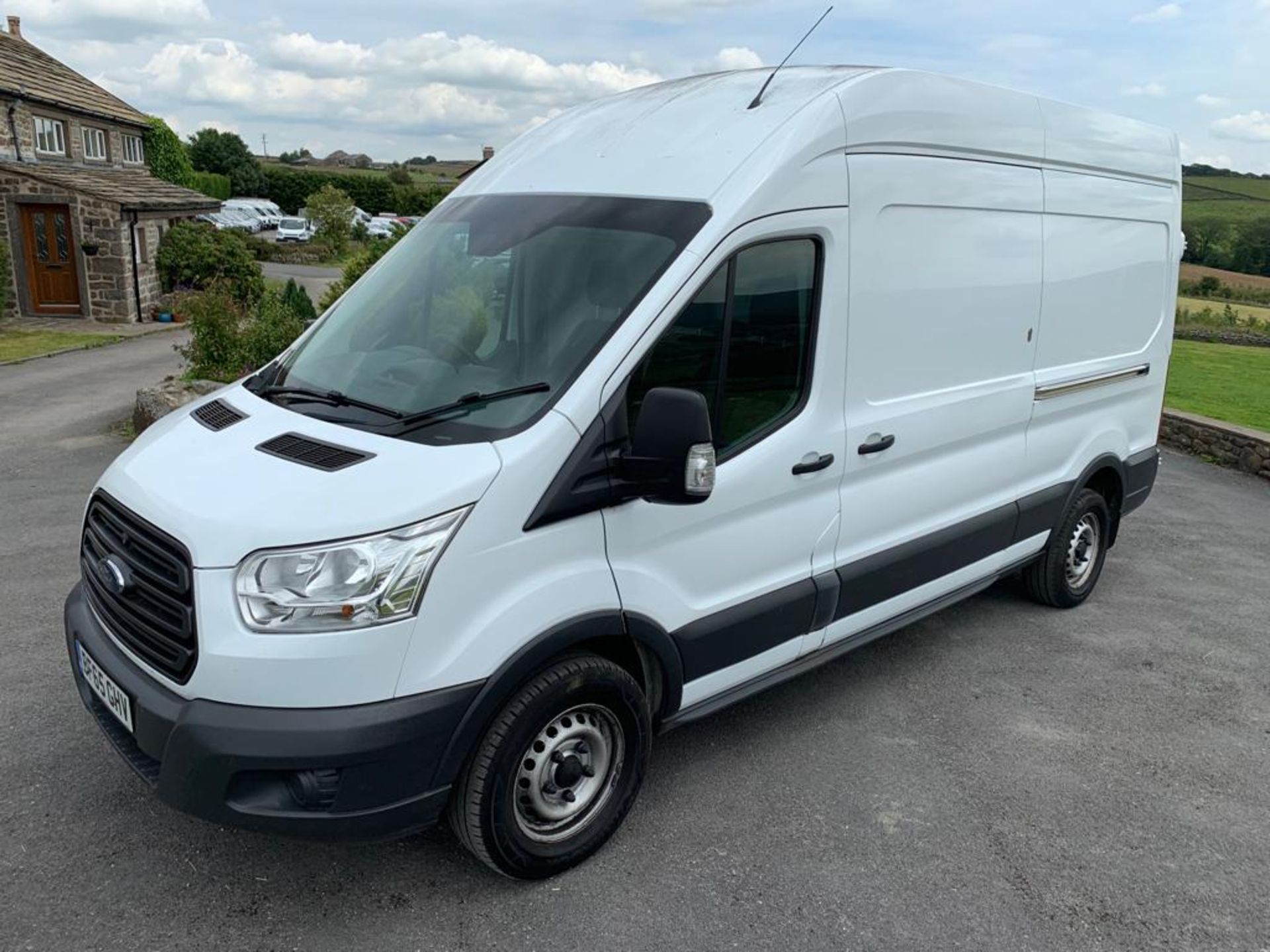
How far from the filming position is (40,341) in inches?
688

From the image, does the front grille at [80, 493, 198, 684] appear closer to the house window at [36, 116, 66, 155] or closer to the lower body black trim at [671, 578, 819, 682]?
the lower body black trim at [671, 578, 819, 682]

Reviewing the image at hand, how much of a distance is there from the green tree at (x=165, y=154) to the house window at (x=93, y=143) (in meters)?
7.02

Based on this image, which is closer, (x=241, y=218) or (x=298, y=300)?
(x=298, y=300)

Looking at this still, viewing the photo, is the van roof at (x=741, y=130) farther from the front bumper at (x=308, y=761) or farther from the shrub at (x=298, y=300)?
the shrub at (x=298, y=300)

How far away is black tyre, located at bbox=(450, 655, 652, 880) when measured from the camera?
10.2 feet

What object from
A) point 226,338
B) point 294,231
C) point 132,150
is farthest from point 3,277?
point 294,231

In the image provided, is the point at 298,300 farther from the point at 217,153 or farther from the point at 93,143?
the point at 217,153

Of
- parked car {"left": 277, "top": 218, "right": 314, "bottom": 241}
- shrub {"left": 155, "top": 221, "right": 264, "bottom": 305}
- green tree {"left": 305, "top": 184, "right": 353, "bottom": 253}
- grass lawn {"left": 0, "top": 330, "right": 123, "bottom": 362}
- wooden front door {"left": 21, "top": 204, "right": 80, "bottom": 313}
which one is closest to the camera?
grass lawn {"left": 0, "top": 330, "right": 123, "bottom": 362}

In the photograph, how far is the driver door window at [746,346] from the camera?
3.39 meters

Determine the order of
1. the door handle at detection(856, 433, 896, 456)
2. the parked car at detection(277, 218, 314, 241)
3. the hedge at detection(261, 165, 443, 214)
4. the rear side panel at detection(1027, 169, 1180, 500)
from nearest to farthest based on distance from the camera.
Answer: the door handle at detection(856, 433, 896, 456), the rear side panel at detection(1027, 169, 1180, 500), the parked car at detection(277, 218, 314, 241), the hedge at detection(261, 165, 443, 214)

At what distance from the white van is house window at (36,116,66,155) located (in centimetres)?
2346

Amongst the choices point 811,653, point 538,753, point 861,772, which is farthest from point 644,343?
point 861,772

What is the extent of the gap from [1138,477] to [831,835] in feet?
12.4

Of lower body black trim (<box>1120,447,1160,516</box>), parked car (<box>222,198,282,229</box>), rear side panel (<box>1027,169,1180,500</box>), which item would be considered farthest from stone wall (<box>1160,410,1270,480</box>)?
parked car (<box>222,198,282,229</box>)
